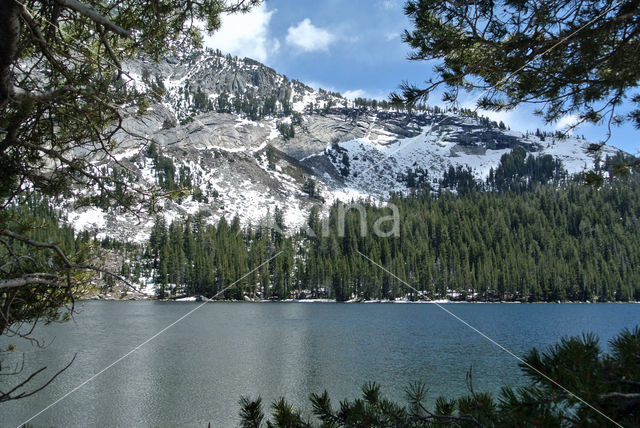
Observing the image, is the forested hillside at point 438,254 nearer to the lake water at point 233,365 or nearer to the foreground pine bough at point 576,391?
the lake water at point 233,365

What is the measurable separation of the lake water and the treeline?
44.7 meters

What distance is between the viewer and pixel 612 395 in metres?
1.53

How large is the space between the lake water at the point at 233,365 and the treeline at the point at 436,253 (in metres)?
44.7

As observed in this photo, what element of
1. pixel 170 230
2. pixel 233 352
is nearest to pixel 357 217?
pixel 170 230

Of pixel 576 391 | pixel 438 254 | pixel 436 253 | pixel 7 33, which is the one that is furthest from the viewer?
pixel 436 253

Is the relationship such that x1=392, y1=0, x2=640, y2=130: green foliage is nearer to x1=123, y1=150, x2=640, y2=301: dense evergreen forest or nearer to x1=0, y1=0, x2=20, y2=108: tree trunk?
x1=0, y1=0, x2=20, y2=108: tree trunk

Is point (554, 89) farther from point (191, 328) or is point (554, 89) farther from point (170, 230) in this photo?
point (170, 230)

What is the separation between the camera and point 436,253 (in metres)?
104

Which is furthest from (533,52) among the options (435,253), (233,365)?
(435,253)

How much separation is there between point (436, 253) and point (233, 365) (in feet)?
290

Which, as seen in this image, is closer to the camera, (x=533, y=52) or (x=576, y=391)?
(x=576, y=391)

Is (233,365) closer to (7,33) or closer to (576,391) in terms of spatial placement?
(7,33)

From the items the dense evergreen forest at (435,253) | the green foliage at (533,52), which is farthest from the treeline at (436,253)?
the green foliage at (533,52)

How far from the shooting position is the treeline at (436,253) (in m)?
81.9
